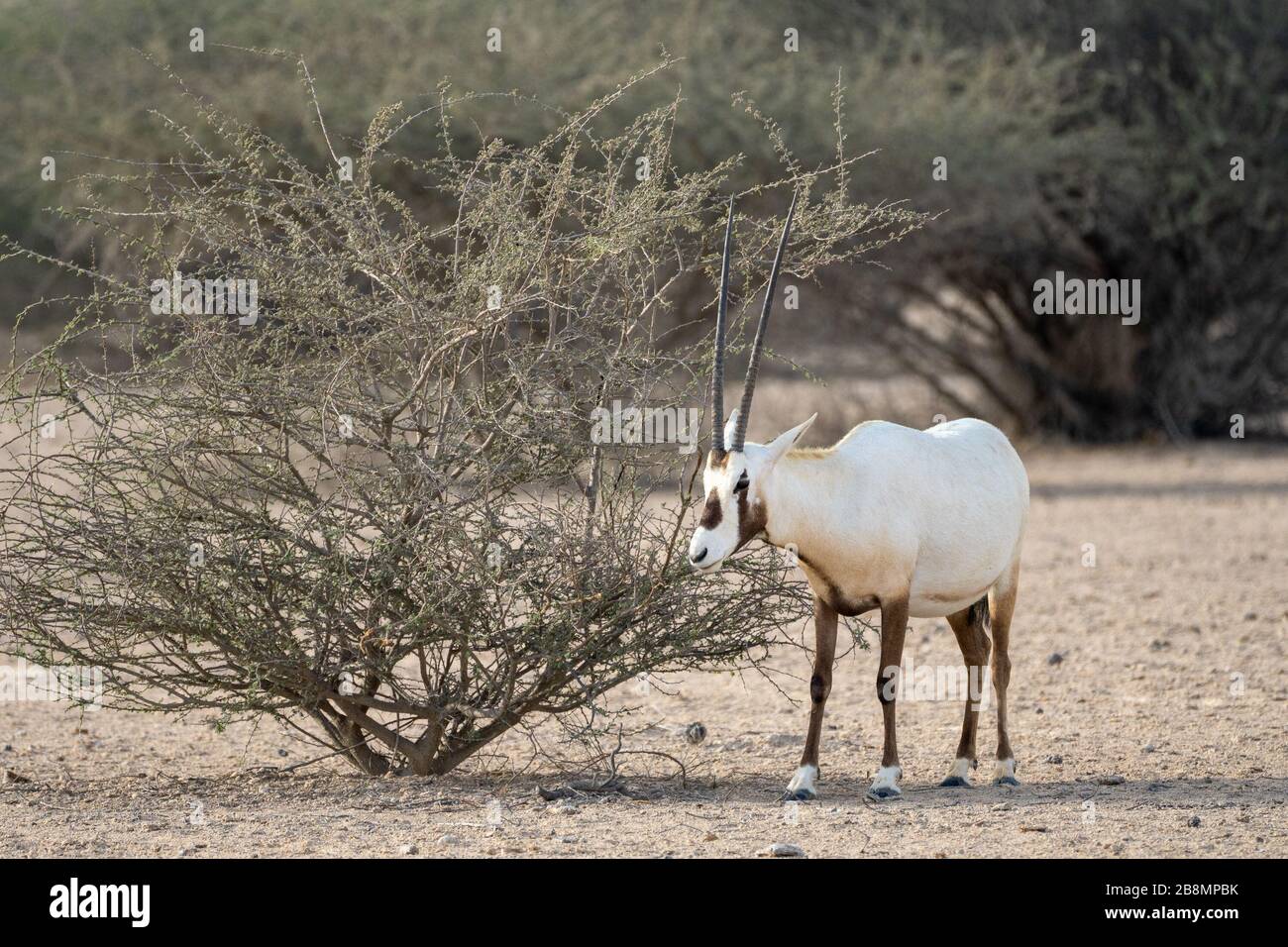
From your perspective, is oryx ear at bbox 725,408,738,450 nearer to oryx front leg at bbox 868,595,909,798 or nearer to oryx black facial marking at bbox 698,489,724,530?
oryx black facial marking at bbox 698,489,724,530

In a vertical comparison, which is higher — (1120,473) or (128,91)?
(128,91)

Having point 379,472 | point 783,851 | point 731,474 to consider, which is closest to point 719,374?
point 731,474

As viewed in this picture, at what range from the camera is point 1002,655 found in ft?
20.9

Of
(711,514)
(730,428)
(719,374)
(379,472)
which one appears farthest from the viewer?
(379,472)

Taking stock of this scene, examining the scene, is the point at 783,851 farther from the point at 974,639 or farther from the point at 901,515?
the point at 974,639

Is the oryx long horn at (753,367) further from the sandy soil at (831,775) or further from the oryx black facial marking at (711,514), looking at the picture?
the sandy soil at (831,775)

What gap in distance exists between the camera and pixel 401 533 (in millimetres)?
5609

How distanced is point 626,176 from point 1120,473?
7.13 m

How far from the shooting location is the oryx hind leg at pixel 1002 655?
20.1ft

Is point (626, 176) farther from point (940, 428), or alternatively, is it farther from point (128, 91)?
point (940, 428)

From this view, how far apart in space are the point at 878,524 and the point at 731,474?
2.28 feet

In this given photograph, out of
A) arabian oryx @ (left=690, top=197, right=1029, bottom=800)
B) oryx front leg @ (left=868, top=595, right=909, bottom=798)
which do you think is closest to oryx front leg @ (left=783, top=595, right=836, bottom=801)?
arabian oryx @ (left=690, top=197, right=1029, bottom=800)

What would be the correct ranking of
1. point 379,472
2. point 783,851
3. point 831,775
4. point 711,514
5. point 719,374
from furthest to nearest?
1. point 831,775
2. point 379,472
3. point 719,374
4. point 711,514
5. point 783,851

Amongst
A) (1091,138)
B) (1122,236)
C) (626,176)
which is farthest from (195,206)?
(1122,236)
